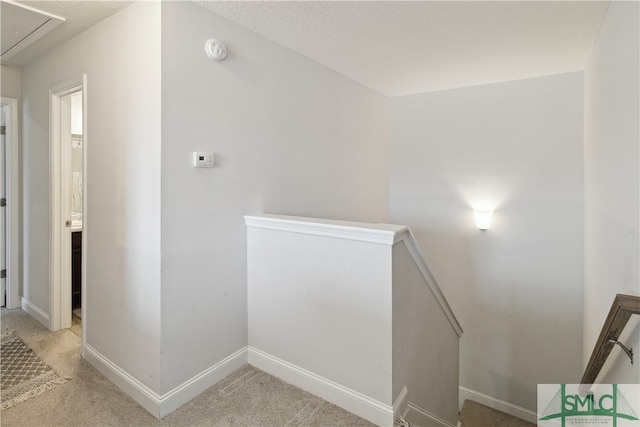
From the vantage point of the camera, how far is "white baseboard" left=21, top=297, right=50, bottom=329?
2799mm

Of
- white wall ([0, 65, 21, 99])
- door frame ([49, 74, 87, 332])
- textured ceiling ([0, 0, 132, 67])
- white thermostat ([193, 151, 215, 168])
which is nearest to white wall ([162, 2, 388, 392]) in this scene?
white thermostat ([193, 151, 215, 168])

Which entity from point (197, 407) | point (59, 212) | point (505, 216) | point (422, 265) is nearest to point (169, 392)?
point (197, 407)

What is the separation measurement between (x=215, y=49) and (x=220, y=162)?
2.16 feet

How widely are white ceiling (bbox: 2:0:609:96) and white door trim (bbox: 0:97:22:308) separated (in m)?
0.45

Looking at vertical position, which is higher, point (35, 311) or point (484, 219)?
point (484, 219)

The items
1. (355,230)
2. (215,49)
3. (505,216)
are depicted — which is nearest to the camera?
(355,230)

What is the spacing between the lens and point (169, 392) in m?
1.84

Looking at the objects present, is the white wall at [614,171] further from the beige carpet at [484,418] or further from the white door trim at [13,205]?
the white door trim at [13,205]

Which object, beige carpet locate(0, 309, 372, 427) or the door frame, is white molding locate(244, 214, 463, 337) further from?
the door frame

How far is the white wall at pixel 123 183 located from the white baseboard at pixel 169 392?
0.15ft

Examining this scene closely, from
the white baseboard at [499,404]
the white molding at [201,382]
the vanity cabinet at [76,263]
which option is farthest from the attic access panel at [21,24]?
the white baseboard at [499,404]

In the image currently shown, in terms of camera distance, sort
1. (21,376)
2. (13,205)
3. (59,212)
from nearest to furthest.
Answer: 1. (21,376)
2. (59,212)
3. (13,205)

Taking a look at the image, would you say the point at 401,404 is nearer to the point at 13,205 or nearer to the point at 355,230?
the point at 355,230

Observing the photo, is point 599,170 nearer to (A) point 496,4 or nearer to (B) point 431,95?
(A) point 496,4
